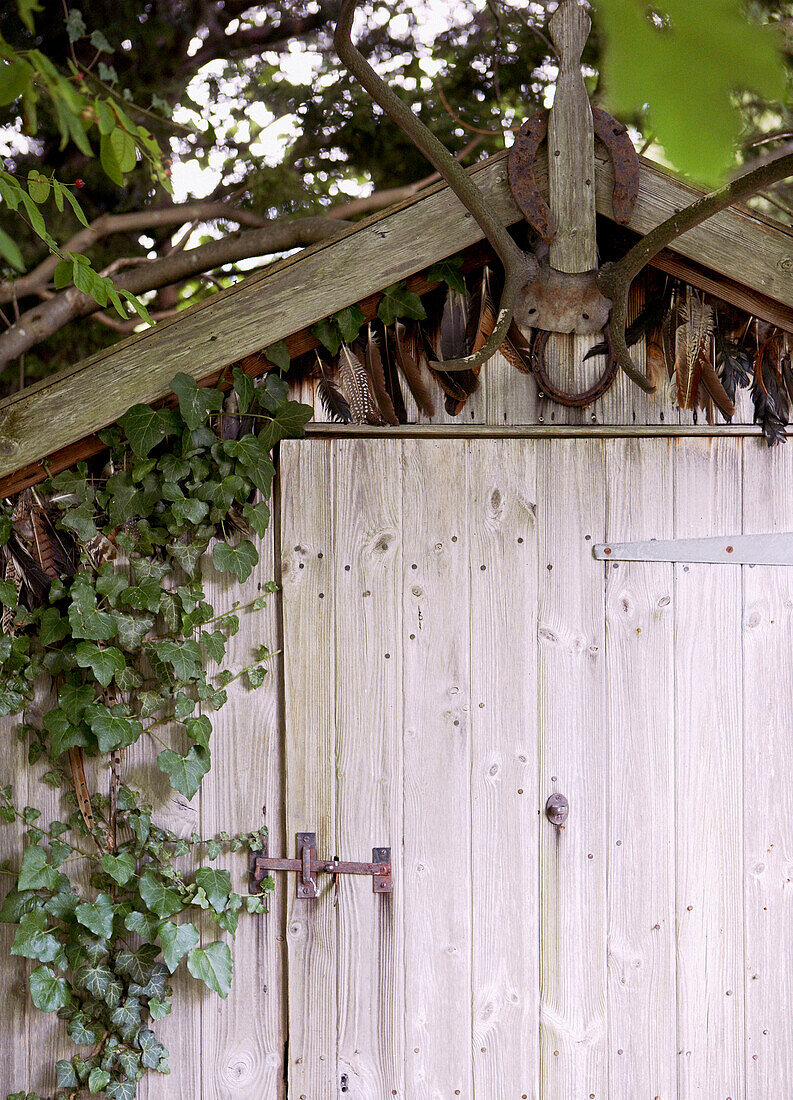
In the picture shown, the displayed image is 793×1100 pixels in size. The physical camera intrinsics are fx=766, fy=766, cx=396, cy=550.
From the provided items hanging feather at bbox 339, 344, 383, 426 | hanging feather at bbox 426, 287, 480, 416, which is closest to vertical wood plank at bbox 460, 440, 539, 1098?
hanging feather at bbox 426, 287, 480, 416

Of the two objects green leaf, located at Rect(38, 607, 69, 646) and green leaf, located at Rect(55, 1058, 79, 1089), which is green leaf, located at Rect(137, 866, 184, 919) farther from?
green leaf, located at Rect(38, 607, 69, 646)

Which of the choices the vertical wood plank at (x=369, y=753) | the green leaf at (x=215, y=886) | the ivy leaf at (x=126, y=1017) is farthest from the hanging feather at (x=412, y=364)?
the ivy leaf at (x=126, y=1017)

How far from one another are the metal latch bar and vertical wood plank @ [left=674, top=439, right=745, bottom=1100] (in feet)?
0.08

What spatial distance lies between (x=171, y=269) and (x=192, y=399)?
151 cm

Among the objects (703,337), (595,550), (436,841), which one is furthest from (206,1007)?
(703,337)

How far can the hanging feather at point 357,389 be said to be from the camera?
71.1 inches

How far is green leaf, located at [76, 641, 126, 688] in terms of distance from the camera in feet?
5.44

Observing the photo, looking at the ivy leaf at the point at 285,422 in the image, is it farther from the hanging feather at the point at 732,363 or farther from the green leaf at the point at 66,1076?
the green leaf at the point at 66,1076

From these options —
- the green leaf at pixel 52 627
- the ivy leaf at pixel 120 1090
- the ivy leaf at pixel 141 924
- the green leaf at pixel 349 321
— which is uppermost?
the green leaf at pixel 349 321

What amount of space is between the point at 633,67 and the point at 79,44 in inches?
136

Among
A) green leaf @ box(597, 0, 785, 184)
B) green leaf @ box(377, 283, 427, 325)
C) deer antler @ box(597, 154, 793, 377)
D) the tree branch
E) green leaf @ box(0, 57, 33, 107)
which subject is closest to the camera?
green leaf @ box(597, 0, 785, 184)

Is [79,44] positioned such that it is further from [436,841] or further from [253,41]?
[436,841]

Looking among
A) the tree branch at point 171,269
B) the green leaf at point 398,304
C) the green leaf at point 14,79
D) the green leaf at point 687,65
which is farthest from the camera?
the tree branch at point 171,269

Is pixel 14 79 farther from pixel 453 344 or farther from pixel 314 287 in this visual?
pixel 453 344
